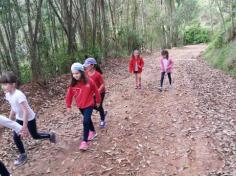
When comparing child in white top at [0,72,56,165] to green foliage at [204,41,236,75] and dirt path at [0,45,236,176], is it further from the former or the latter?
green foliage at [204,41,236,75]

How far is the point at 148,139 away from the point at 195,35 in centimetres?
3989

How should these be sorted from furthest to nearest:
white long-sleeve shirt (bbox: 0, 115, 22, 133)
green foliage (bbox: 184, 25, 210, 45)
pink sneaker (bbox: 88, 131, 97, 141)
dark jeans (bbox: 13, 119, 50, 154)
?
1. green foliage (bbox: 184, 25, 210, 45)
2. pink sneaker (bbox: 88, 131, 97, 141)
3. dark jeans (bbox: 13, 119, 50, 154)
4. white long-sleeve shirt (bbox: 0, 115, 22, 133)

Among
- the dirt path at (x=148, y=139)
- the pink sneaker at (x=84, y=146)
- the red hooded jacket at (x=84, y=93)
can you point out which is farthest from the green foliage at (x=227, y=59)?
the pink sneaker at (x=84, y=146)

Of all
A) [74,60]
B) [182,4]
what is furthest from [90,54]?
[182,4]

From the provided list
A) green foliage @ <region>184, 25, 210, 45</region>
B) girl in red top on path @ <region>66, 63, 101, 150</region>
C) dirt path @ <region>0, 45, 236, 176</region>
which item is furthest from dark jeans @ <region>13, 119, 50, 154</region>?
green foliage @ <region>184, 25, 210, 45</region>

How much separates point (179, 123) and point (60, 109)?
374cm

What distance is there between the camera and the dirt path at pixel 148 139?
19.6 feet

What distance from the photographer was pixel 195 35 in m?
45.3

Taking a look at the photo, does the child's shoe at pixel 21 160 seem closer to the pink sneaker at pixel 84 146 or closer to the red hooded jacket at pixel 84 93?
the pink sneaker at pixel 84 146

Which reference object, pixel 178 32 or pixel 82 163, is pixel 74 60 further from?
pixel 178 32

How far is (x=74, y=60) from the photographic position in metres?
16.3

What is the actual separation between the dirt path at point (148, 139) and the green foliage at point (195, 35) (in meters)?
34.4

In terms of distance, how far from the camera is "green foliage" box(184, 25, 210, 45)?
4444 cm

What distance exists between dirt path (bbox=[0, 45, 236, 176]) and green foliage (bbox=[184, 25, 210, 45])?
34.4 metres
